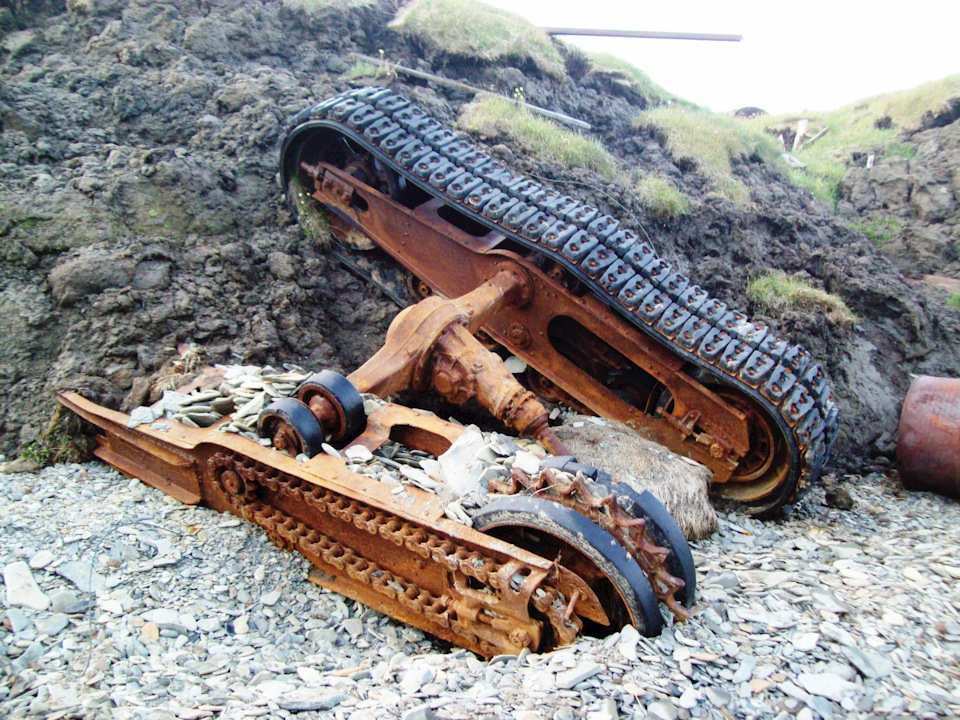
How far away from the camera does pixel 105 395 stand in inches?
173

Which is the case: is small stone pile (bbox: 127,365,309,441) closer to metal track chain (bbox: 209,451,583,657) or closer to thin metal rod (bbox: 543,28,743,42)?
metal track chain (bbox: 209,451,583,657)

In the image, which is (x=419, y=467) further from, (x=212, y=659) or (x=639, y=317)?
(x=639, y=317)

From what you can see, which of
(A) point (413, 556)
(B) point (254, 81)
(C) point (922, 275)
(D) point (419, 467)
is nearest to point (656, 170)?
(C) point (922, 275)

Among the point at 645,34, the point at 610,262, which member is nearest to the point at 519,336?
the point at 610,262

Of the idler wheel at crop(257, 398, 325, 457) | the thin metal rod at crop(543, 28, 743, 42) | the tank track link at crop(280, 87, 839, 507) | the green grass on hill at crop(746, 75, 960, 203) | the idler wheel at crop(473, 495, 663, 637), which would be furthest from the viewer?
the thin metal rod at crop(543, 28, 743, 42)

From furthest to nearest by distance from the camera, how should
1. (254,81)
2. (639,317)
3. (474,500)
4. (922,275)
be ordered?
(922,275), (254,81), (639,317), (474,500)

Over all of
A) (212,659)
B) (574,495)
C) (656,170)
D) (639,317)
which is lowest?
Answer: (212,659)

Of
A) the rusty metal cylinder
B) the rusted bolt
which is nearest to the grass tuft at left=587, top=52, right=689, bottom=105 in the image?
the rusted bolt

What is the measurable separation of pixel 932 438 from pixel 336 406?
3.62 metres

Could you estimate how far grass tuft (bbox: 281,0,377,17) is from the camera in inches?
301

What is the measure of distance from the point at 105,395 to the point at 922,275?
24.4 feet

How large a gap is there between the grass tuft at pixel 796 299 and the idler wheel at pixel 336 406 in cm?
371

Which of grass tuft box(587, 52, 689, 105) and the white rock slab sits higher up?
grass tuft box(587, 52, 689, 105)

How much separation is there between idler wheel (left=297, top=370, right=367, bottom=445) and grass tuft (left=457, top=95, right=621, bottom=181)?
3.78 meters
